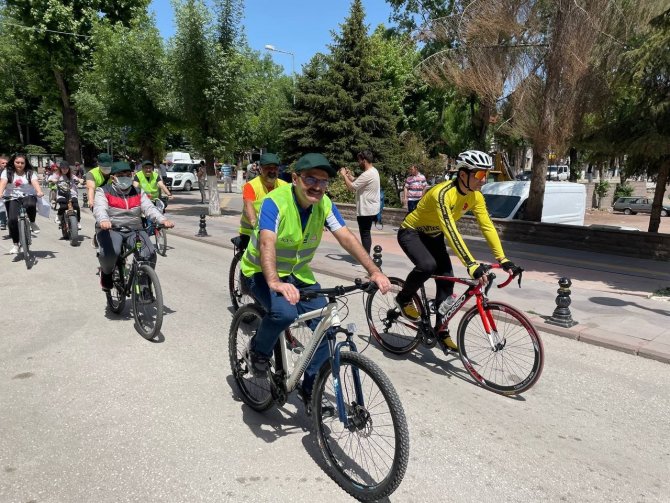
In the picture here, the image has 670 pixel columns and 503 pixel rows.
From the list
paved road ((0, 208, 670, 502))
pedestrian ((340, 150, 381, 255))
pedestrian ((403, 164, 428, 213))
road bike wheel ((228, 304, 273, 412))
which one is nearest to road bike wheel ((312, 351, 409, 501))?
paved road ((0, 208, 670, 502))

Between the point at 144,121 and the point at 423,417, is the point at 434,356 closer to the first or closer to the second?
the point at 423,417

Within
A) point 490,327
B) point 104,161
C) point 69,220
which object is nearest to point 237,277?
point 104,161

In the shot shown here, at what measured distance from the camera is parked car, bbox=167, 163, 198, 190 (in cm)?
3301

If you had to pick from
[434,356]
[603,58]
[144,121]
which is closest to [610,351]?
[434,356]

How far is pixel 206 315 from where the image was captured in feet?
21.6

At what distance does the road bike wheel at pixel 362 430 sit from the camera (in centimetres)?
282

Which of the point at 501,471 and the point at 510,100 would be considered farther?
the point at 510,100

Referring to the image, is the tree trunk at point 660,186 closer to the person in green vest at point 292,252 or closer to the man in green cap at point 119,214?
the person in green vest at point 292,252

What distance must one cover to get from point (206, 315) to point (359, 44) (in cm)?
2179

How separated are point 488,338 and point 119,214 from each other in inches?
170

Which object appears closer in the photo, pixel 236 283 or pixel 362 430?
pixel 362 430

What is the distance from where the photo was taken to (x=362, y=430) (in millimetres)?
3078

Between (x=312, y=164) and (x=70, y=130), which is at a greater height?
(x=70, y=130)

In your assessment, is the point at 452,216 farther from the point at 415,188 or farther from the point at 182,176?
the point at 182,176
